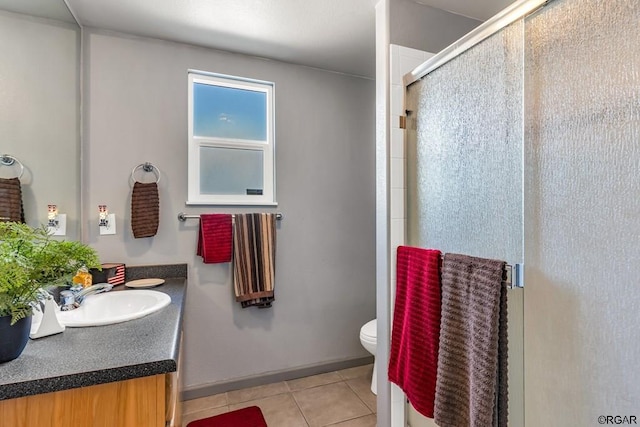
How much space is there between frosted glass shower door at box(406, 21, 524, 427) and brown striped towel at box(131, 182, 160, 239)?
1.54 meters

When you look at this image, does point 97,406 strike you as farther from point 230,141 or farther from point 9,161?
point 230,141

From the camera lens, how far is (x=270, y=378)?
2.31 meters

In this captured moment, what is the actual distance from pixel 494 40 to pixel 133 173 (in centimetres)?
205

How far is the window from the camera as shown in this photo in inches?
86.4

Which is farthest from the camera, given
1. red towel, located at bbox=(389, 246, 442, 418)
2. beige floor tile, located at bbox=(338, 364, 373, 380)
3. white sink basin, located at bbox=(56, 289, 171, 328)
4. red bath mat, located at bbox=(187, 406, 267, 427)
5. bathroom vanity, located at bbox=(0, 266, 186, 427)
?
beige floor tile, located at bbox=(338, 364, 373, 380)

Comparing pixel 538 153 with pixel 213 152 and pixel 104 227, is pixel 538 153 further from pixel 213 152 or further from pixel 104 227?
pixel 104 227

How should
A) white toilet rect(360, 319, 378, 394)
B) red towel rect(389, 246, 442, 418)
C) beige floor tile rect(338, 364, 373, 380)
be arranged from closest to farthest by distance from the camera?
red towel rect(389, 246, 442, 418) → white toilet rect(360, 319, 378, 394) → beige floor tile rect(338, 364, 373, 380)

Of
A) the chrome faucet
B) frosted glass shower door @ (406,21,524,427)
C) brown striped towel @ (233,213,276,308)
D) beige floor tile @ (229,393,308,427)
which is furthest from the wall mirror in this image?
frosted glass shower door @ (406,21,524,427)

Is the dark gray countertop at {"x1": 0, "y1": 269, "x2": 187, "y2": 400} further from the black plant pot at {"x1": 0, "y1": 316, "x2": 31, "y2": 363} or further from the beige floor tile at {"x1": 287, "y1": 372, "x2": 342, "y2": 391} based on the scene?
the beige floor tile at {"x1": 287, "y1": 372, "x2": 342, "y2": 391}

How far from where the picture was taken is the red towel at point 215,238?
82.0 inches

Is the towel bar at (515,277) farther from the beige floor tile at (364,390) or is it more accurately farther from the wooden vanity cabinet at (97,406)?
the beige floor tile at (364,390)

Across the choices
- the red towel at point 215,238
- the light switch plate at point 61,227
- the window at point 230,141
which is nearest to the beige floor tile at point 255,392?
the red towel at point 215,238

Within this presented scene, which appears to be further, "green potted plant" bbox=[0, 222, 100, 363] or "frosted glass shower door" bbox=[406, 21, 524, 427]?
"frosted glass shower door" bbox=[406, 21, 524, 427]

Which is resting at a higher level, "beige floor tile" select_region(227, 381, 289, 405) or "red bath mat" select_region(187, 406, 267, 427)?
"red bath mat" select_region(187, 406, 267, 427)
